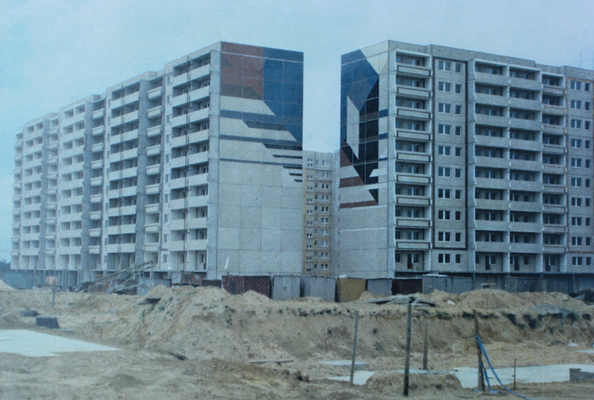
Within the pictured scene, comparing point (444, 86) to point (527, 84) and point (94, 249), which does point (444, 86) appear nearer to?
point (527, 84)

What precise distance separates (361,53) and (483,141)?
19097mm

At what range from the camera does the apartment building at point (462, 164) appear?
245 feet

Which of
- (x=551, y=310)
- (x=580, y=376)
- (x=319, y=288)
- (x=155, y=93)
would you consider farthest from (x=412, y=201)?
(x=580, y=376)

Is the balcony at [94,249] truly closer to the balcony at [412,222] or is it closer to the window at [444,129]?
the balcony at [412,222]

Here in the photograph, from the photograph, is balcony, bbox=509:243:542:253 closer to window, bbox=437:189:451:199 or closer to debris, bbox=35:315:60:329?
window, bbox=437:189:451:199

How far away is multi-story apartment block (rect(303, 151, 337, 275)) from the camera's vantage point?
12344 centimetres

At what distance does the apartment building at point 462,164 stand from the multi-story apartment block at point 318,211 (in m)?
44.1

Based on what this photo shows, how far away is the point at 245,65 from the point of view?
247 ft

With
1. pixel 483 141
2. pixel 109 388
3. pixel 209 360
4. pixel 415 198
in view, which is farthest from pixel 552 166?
pixel 109 388

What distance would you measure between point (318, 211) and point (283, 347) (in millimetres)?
99780

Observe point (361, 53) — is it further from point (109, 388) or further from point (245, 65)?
point (109, 388)

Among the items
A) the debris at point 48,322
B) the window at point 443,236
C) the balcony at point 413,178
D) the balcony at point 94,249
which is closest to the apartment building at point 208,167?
the balcony at point 94,249

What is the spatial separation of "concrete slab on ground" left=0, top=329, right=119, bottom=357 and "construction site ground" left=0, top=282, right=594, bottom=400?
52.6 inches

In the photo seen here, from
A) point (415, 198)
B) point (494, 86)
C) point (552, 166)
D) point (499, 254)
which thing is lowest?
point (499, 254)
